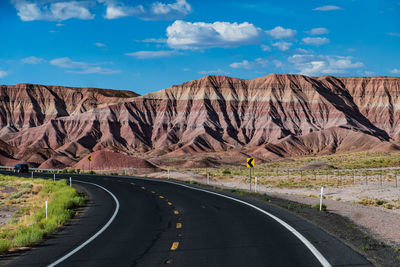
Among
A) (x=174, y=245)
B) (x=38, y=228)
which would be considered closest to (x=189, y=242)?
(x=174, y=245)

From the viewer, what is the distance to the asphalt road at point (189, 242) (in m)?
9.85

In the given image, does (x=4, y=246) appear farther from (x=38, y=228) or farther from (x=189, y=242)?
(x=189, y=242)

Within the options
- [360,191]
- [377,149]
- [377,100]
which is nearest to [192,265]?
[360,191]

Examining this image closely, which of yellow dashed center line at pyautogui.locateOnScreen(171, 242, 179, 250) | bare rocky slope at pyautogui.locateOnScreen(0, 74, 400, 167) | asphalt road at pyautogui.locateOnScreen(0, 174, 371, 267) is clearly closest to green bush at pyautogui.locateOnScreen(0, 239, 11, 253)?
asphalt road at pyautogui.locateOnScreen(0, 174, 371, 267)

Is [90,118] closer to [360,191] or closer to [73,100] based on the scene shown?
[73,100]

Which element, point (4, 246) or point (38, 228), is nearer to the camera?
point (4, 246)

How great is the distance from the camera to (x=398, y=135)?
151 metres

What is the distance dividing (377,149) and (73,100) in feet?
378

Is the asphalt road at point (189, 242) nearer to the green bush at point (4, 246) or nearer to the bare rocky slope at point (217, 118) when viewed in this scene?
the green bush at point (4, 246)

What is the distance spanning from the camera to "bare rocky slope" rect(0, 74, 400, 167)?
13662 centimetres

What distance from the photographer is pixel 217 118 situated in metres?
155

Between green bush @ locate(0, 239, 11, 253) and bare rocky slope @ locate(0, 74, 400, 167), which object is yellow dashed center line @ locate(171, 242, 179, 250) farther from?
bare rocky slope @ locate(0, 74, 400, 167)

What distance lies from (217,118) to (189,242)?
143744mm

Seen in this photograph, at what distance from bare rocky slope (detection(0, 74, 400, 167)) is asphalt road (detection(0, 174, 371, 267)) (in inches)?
4242
